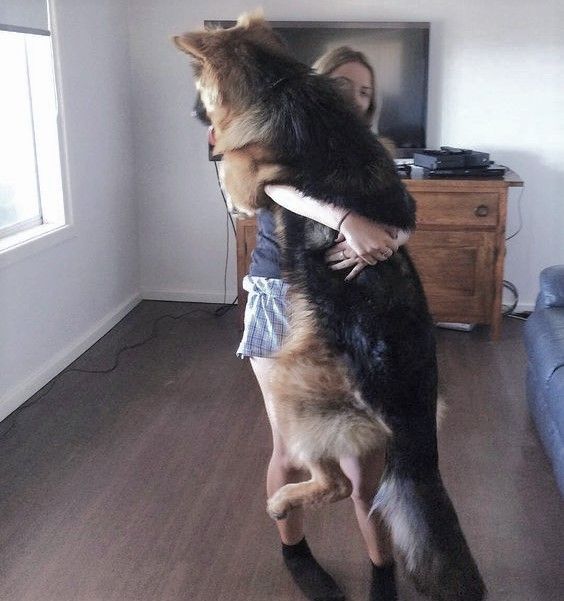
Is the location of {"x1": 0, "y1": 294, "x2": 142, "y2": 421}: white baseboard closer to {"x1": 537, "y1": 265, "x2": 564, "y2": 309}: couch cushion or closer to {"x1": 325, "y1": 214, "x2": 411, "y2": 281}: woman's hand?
{"x1": 325, "y1": 214, "x2": 411, "y2": 281}: woman's hand

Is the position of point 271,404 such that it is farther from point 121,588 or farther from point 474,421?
point 474,421

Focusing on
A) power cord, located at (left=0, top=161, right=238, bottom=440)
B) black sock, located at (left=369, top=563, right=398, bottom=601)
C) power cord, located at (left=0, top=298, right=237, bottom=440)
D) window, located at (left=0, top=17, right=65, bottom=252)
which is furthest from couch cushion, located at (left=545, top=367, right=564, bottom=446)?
window, located at (left=0, top=17, right=65, bottom=252)

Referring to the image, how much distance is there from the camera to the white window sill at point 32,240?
9.05 ft

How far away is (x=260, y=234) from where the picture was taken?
1568mm

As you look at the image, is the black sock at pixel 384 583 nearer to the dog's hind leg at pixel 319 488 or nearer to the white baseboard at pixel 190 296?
the dog's hind leg at pixel 319 488

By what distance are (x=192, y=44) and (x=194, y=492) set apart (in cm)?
146

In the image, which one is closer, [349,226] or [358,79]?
[349,226]

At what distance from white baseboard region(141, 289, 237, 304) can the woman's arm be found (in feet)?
9.17

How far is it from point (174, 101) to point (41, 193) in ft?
3.47

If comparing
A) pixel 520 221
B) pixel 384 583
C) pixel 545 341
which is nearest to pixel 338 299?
pixel 384 583

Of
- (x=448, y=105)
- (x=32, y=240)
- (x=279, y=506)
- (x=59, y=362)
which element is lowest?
(x=59, y=362)

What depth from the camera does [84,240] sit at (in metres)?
3.44

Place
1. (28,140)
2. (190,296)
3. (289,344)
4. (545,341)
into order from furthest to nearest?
(190,296), (28,140), (545,341), (289,344)

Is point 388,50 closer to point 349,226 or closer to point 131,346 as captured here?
point 131,346
